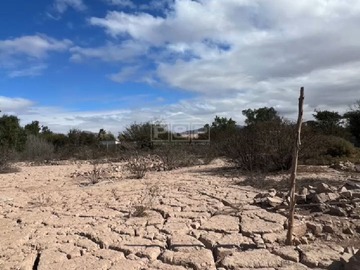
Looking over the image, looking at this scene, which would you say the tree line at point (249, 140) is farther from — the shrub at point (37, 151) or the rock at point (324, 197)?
the rock at point (324, 197)

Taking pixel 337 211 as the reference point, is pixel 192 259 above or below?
below

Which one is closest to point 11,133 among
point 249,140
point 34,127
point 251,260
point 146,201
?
point 34,127

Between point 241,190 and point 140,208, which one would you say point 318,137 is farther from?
point 140,208

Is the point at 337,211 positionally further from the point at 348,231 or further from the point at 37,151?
the point at 37,151

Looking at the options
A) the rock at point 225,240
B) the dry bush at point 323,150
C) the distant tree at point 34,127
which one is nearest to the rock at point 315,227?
the rock at point 225,240

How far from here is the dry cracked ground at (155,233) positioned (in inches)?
166

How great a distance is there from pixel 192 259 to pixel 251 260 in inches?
23.6

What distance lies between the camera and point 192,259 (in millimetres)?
4234

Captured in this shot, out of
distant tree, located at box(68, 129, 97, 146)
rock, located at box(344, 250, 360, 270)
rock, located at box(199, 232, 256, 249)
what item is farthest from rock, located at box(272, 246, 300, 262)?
distant tree, located at box(68, 129, 97, 146)

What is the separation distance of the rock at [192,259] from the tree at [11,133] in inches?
758

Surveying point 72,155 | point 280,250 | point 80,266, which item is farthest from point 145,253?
point 72,155

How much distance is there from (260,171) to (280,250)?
6294 millimetres

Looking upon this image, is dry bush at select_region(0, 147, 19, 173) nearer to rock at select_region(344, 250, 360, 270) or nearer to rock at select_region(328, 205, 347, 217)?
rock at select_region(328, 205, 347, 217)

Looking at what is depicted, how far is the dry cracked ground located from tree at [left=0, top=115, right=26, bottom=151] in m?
15.3
